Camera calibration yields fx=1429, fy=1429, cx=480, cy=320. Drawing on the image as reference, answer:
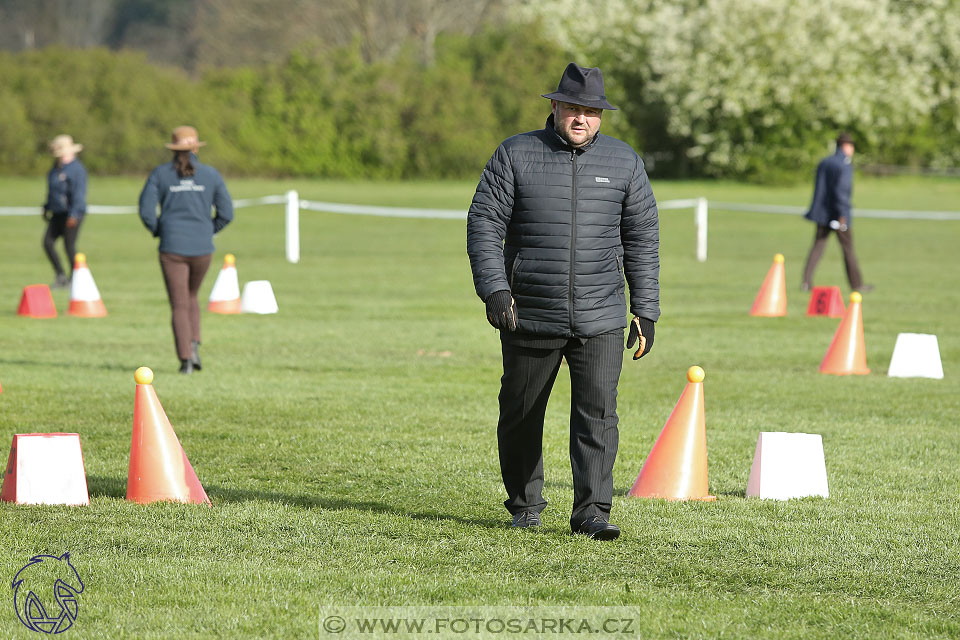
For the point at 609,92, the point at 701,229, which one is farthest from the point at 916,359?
the point at 609,92

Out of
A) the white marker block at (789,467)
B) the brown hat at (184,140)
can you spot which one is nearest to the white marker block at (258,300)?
the brown hat at (184,140)

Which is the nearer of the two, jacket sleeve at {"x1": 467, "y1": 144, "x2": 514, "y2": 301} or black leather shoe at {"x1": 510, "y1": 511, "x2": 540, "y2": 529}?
jacket sleeve at {"x1": 467, "y1": 144, "x2": 514, "y2": 301}

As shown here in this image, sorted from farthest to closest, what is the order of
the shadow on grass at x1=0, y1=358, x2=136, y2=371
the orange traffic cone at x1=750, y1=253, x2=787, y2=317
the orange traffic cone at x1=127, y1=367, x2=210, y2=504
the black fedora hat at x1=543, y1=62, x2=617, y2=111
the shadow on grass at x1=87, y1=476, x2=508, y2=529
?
the orange traffic cone at x1=750, y1=253, x2=787, y2=317
the shadow on grass at x1=0, y1=358, x2=136, y2=371
the orange traffic cone at x1=127, y1=367, x2=210, y2=504
the shadow on grass at x1=87, y1=476, x2=508, y2=529
the black fedora hat at x1=543, y1=62, x2=617, y2=111

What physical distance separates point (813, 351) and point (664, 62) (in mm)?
36646

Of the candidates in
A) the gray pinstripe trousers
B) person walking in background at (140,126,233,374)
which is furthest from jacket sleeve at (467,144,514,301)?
person walking in background at (140,126,233,374)

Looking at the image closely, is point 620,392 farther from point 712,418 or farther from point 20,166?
point 20,166

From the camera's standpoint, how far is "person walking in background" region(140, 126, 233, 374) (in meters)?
11.1

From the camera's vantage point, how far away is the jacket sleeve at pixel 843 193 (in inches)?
682

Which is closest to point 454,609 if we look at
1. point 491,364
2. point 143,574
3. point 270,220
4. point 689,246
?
point 143,574

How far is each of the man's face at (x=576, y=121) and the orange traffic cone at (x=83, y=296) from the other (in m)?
10.8

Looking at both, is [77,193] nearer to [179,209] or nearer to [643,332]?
[179,209]

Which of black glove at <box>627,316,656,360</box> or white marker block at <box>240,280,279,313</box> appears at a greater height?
black glove at <box>627,316,656,360</box>

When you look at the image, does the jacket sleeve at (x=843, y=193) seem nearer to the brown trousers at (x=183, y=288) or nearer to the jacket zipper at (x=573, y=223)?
the brown trousers at (x=183, y=288)

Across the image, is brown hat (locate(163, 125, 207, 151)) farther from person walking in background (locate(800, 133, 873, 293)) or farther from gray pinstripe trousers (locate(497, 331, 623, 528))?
person walking in background (locate(800, 133, 873, 293))
